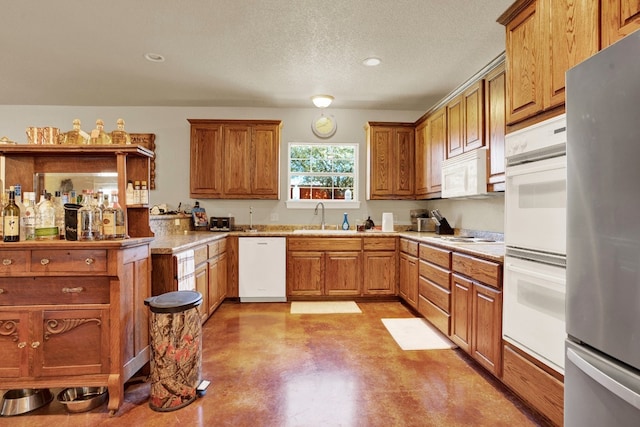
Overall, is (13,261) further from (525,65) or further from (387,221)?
(387,221)

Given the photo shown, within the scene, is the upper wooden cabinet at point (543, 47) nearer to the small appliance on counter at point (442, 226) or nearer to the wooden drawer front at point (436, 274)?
the wooden drawer front at point (436, 274)

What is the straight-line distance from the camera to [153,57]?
3271mm

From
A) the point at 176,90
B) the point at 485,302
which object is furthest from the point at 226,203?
the point at 485,302

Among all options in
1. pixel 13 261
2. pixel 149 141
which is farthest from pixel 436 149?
pixel 149 141

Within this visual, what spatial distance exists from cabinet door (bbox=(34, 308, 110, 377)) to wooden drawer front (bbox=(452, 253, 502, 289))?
7.62 ft

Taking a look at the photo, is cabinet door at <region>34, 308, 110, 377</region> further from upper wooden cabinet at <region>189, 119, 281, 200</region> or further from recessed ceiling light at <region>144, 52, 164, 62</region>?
upper wooden cabinet at <region>189, 119, 281, 200</region>

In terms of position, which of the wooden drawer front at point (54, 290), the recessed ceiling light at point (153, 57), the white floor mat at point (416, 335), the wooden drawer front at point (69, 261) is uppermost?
the recessed ceiling light at point (153, 57)

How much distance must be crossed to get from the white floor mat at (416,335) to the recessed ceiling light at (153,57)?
349 cm

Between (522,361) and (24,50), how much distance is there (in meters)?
4.78

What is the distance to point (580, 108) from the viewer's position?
3.73ft

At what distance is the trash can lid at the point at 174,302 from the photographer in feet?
6.24

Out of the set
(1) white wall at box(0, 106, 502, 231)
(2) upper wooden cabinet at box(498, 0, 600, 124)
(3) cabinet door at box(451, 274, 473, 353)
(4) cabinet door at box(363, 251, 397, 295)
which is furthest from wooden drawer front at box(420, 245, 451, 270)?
(1) white wall at box(0, 106, 502, 231)

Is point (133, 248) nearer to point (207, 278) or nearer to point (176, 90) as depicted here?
point (207, 278)

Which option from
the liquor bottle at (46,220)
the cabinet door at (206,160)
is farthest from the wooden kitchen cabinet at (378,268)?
the liquor bottle at (46,220)
